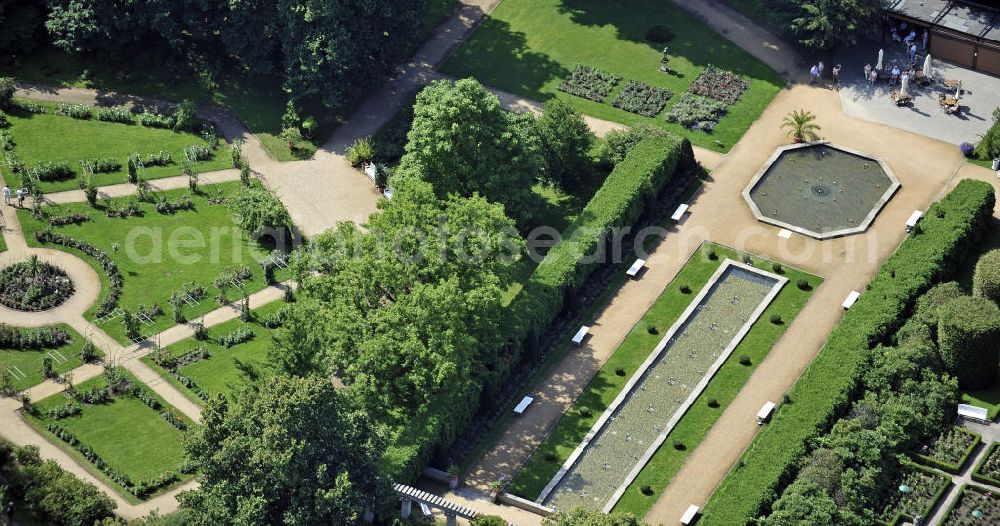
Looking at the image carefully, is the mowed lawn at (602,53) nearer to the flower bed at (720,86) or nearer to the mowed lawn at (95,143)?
the flower bed at (720,86)

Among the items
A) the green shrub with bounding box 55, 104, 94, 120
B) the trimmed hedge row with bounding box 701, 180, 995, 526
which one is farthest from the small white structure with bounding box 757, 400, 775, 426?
the green shrub with bounding box 55, 104, 94, 120

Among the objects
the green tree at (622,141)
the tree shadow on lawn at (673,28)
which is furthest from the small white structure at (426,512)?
the tree shadow on lawn at (673,28)

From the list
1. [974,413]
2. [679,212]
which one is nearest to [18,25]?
[679,212]

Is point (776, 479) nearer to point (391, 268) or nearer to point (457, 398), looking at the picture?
point (457, 398)

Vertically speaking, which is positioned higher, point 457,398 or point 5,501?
point 457,398

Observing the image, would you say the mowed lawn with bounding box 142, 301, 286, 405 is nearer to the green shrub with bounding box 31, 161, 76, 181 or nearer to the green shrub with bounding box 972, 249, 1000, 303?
the green shrub with bounding box 31, 161, 76, 181

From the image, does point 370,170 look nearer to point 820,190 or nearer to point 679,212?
point 679,212

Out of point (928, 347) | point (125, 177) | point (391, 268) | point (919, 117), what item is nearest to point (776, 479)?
point (928, 347)
